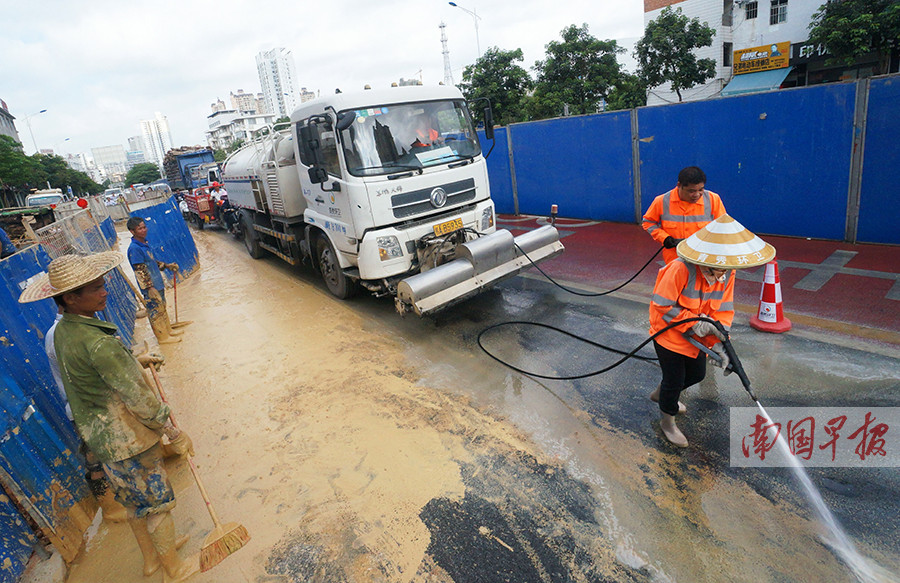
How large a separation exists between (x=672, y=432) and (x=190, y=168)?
90.1 feet

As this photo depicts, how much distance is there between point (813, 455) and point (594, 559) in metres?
1.80

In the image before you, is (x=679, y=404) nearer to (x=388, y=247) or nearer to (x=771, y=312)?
(x=771, y=312)

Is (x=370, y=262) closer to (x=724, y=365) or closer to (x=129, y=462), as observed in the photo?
→ (x=129, y=462)

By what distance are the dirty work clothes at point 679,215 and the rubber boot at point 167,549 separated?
4.32 m

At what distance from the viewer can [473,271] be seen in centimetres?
575

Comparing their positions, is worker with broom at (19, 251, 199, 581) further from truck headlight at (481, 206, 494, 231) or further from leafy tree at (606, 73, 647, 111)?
leafy tree at (606, 73, 647, 111)

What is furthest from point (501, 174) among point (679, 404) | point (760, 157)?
point (679, 404)

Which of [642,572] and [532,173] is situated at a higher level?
[532,173]

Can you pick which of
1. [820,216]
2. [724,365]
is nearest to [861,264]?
[820,216]

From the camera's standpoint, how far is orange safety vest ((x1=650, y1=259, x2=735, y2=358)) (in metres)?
3.03

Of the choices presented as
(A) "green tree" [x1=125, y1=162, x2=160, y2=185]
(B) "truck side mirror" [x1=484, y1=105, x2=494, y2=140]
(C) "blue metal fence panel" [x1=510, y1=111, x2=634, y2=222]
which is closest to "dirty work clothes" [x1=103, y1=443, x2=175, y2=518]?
(B) "truck side mirror" [x1=484, y1=105, x2=494, y2=140]

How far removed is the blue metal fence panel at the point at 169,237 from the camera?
30.7ft

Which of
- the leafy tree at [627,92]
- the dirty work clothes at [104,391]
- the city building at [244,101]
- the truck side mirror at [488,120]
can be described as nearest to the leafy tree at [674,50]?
the leafy tree at [627,92]

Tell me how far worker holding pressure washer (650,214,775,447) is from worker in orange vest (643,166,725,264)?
1.12 meters
